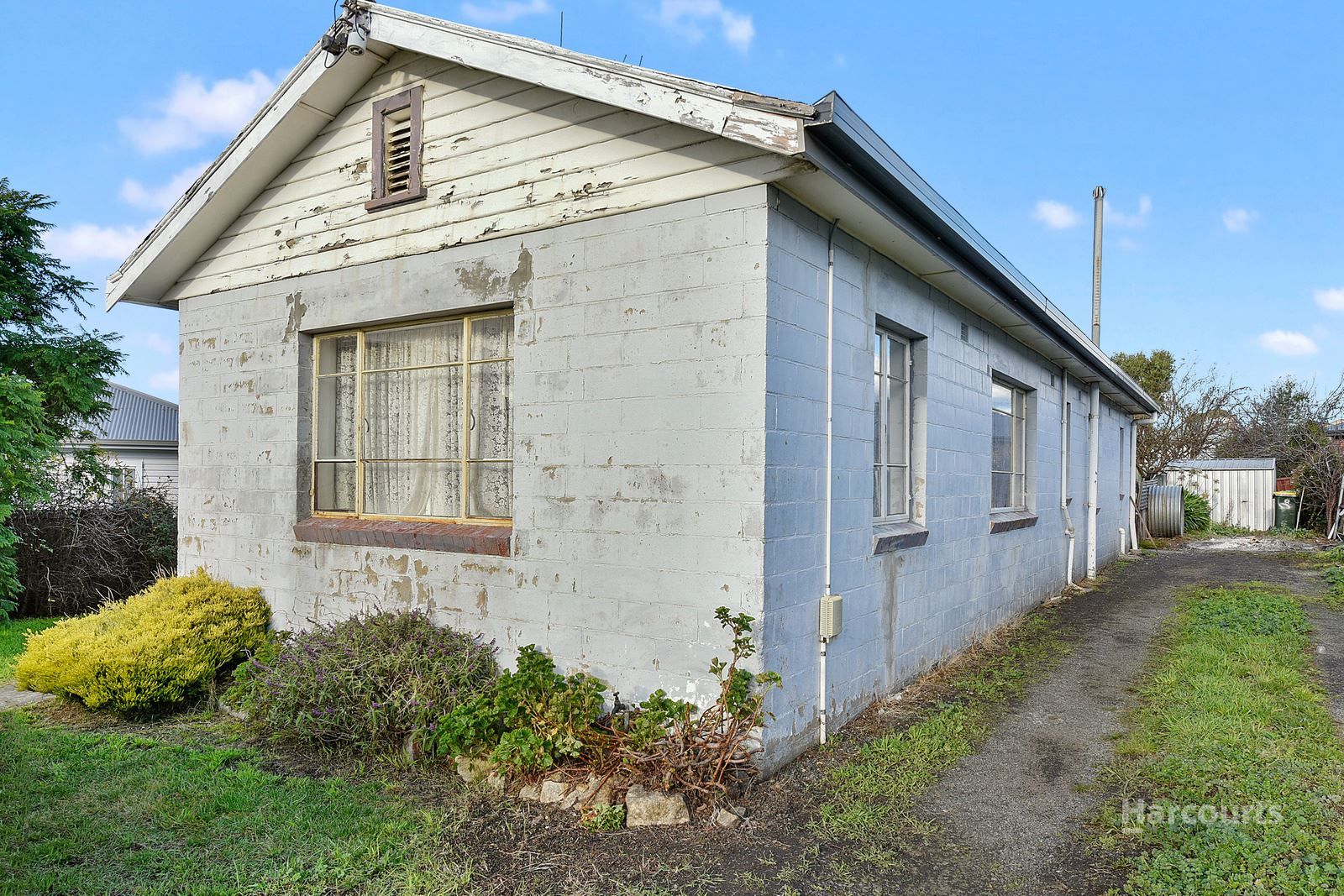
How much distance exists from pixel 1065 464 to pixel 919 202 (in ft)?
26.6

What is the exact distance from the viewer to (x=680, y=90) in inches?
176

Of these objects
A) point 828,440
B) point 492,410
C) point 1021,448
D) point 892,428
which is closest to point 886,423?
point 892,428

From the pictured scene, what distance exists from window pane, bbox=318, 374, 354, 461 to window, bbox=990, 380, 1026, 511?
21.1 ft

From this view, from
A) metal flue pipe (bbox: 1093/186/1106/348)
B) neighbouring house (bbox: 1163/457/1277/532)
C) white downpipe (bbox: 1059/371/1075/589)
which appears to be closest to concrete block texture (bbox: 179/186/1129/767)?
white downpipe (bbox: 1059/371/1075/589)

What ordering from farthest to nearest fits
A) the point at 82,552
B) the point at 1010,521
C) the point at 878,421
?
the point at 82,552 < the point at 1010,521 < the point at 878,421

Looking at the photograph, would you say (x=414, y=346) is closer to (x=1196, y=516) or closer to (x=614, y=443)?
(x=614, y=443)

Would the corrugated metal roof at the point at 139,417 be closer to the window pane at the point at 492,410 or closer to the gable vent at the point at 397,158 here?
the gable vent at the point at 397,158

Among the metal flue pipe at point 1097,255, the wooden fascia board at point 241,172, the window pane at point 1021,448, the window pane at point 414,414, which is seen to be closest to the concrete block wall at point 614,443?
the window pane at point 414,414

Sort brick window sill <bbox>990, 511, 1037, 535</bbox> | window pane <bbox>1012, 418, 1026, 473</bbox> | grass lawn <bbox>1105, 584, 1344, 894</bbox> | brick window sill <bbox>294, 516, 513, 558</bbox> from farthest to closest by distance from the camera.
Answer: window pane <bbox>1012, 418, 1026, 473</bbox>, brick window sill <bbox>990, 511, 1037, 535</bbox>, brick window sill <bbox>294, 516, 513, 558</bbox>, grass lawn <bbox>1105, 584, 1344, 894</bbox>

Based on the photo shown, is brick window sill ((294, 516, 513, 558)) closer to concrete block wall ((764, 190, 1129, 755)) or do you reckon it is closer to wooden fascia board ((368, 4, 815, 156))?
concrete block wall ((764, 190, 1129, 755))

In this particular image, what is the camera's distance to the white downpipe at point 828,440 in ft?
16.8

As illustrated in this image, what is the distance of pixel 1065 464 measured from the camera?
1189 centimetres

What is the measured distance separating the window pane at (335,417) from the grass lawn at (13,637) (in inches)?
125

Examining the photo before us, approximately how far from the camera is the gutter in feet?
13.9
